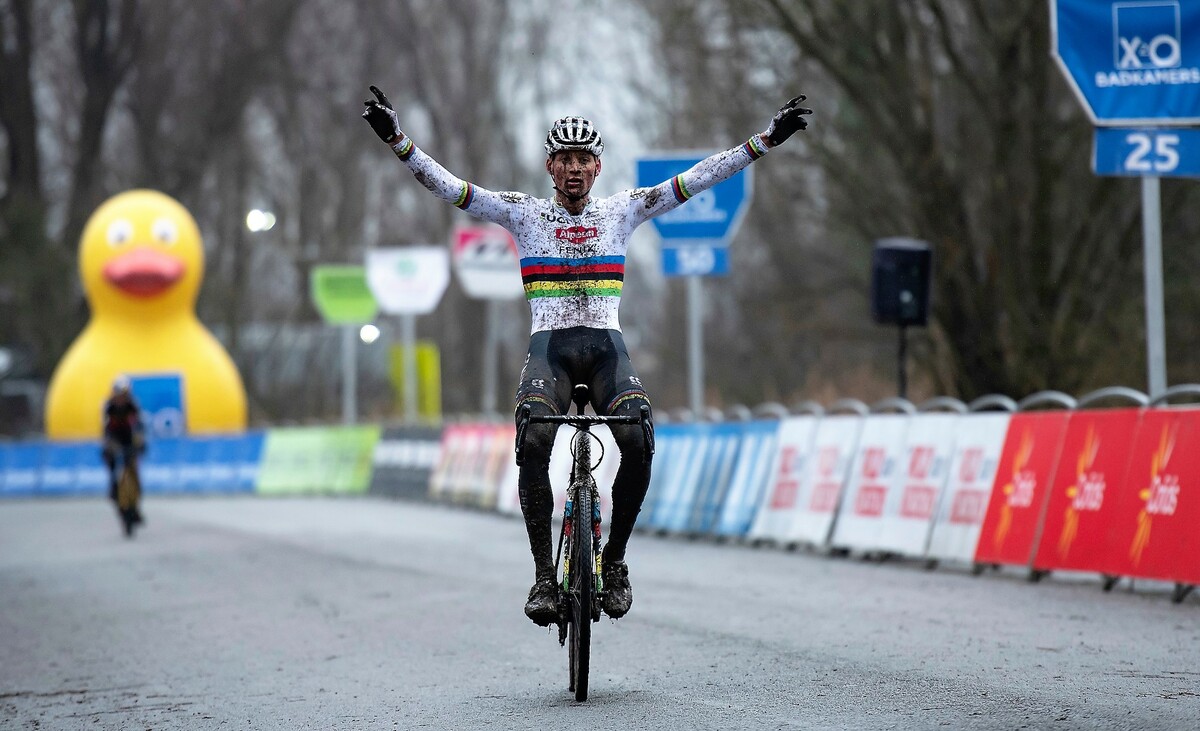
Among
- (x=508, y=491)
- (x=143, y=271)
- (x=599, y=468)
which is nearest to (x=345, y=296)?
(x=143, y=271)

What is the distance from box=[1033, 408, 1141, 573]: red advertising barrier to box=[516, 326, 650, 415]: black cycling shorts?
5.54 meters

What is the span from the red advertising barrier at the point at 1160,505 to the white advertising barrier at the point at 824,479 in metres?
4.24

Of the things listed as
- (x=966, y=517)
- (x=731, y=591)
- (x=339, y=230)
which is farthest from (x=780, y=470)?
(x=339, y=230)

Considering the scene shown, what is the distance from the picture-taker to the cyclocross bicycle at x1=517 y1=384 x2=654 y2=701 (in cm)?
821

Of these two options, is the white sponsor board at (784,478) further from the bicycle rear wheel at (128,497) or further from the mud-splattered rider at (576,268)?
the mud-splattered rider at (576,268)

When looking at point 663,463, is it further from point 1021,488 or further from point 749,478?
point 1021,488

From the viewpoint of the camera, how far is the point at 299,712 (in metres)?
8.40

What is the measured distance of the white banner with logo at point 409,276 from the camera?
103ft

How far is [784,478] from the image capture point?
18250 mm

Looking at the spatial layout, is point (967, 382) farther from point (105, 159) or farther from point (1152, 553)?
point (105, 159)

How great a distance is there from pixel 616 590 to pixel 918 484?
7.63 m

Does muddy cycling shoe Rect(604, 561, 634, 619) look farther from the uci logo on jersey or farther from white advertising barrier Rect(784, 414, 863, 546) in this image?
white advertising barrier Rect(784, 414, 863, 546)

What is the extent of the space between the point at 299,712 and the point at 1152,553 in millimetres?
6257

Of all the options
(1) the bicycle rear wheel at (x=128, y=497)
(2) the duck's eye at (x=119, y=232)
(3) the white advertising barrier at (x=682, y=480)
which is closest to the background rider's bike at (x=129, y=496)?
(1) the bicycle rear wheel at (x=128, y=497)
